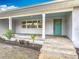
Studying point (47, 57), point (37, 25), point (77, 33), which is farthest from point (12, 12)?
point (47, 57)

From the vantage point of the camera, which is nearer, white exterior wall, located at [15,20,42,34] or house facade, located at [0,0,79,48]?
house facade, located at [0,0,79,48]

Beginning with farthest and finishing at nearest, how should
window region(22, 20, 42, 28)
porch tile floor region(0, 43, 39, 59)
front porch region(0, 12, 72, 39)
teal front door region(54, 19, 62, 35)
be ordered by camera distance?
1. window region(22, 20, 42, 28)
2. teal front door region(54, 19, 62, 35)
3. front porch region(0, 12, 72, 39)
4. porch tile floor region(0, 43, 39, 59)

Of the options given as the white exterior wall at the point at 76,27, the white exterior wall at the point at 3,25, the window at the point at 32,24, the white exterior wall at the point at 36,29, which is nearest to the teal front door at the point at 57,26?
the white exterior wall at the point at 36,29

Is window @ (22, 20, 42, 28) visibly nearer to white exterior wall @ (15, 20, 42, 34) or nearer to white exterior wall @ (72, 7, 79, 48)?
white exterior wall @ (15, 20, 42, 34)

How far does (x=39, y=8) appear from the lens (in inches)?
500

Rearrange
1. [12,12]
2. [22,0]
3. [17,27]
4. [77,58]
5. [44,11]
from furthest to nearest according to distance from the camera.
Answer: [22,0] → [17,27] → [12,12] → [44,11] → [77,58]

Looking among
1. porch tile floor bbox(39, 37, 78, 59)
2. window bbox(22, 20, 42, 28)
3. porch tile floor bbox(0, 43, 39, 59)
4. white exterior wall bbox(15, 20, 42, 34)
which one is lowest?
porch tile floor bbox(0, 43, 39, 59)

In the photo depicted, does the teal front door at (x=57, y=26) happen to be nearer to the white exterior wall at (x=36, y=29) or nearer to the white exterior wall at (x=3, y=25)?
the white exterior wall at (x=36, y=29)

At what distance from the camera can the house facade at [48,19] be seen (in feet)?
30.3

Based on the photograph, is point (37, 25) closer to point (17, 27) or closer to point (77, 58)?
point (17, 27)

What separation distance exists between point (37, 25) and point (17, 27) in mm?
4351

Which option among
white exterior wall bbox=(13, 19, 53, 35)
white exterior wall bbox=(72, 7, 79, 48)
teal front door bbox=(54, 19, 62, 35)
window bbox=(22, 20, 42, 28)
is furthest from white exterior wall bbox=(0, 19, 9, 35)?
white exterior wall bbox=(72, 7, 79, 48)

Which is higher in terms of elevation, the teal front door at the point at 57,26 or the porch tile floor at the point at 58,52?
the teal front door at the point at 57,26

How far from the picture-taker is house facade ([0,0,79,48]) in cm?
925
